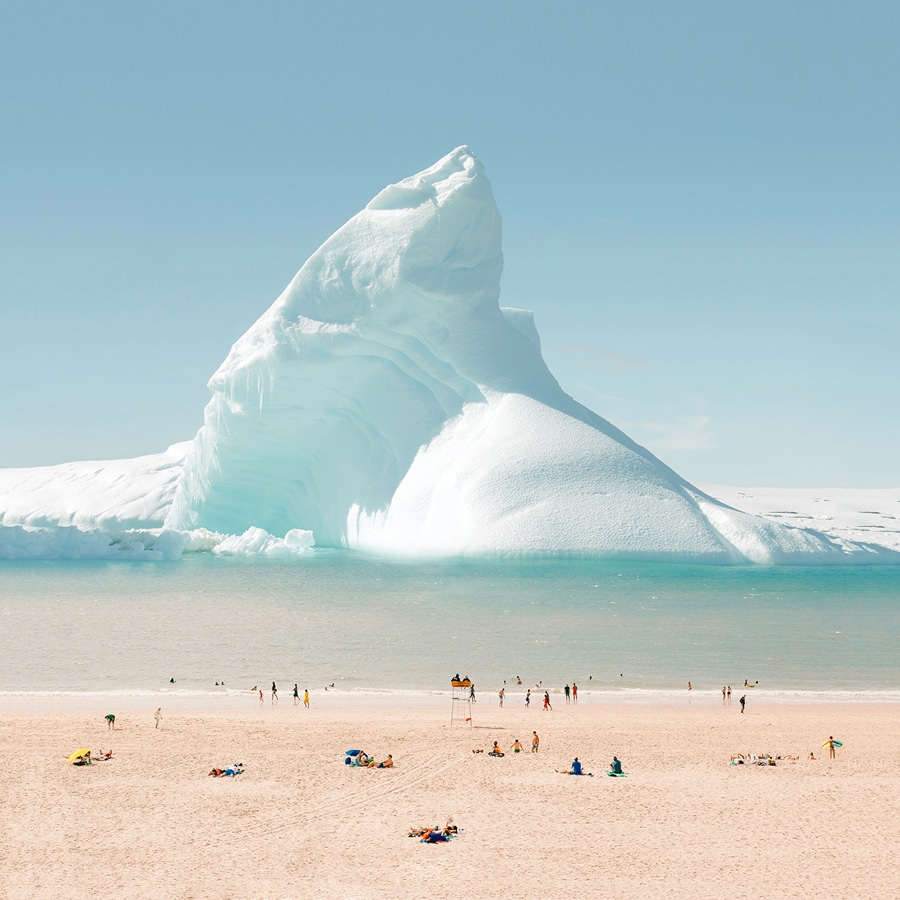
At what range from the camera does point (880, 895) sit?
8492mm

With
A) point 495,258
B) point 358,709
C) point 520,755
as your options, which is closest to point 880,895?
point 520,755

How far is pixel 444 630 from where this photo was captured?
24469mm

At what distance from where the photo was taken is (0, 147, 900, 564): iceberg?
39.5 metres

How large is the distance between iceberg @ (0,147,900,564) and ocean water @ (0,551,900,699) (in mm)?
2477

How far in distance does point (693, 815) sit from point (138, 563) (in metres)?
41.1

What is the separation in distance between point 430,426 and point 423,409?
96 cm

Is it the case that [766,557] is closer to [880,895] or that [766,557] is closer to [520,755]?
[520,755]

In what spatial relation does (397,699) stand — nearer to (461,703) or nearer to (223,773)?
(461,703)

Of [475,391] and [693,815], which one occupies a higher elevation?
[475,391]

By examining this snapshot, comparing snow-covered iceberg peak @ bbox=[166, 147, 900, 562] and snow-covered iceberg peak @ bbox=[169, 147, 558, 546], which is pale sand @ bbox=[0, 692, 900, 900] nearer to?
snow-covered iceberg peak @ bbox=[166, 147, 900, 562]

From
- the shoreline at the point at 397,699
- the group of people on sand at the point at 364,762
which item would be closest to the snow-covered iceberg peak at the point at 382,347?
the shoreline at the point at 397,699

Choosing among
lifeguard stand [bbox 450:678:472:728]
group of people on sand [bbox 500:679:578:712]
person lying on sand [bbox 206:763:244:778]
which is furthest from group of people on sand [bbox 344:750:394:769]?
group of people on sand [bbox 500:679:578:712]

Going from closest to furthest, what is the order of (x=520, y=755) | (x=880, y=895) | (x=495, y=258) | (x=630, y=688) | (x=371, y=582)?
(x=880, y=895)
(x=520, y=755)
(x=630, y=688)
(x=371, y=582)
(x=495, y=258)

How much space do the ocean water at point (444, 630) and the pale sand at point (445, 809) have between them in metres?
3.61
